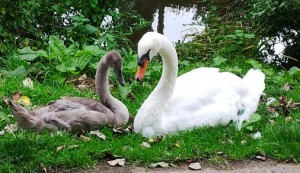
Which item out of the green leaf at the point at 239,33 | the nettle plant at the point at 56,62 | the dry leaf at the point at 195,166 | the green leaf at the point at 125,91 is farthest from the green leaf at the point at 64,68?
the green leaf at the point at 239,33

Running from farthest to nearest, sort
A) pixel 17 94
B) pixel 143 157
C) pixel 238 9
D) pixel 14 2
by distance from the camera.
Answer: pixel 238 9, pixel 14 2, pixel 17 94, pixel 143 157

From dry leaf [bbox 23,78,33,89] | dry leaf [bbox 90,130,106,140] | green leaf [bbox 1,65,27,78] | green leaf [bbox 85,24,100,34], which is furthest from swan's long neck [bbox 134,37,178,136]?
green leaf [bbox 85,24,100,34]

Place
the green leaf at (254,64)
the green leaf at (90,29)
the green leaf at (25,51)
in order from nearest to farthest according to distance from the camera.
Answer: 1. the green leaf at (25,51)
2. the green leaf at (254,64)
3. the green leaf at (90,29)

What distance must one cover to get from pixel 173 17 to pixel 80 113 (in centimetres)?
852

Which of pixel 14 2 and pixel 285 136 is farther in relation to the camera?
pixel 14 2

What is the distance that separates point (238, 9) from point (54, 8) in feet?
15.2

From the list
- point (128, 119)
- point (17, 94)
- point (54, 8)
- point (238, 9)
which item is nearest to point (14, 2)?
point (54, 8)

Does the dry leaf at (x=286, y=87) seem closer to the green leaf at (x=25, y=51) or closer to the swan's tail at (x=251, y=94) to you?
the swan's tail at (x=251, y=94)

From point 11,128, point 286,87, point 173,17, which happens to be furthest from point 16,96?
point 173,17

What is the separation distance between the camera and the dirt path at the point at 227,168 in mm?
5566

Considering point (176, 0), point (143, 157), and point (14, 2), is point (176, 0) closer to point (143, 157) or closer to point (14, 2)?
point (14, 2)

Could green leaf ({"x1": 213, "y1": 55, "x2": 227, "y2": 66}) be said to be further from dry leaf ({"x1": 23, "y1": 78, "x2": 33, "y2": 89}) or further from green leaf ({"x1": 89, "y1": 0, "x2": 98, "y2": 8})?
dry leaf ({"x1": 23, "y1": 78, "x2": 33, "y2": 89})

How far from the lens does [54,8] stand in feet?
33.0

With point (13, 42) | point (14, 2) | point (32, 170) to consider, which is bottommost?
Result: point (32, 170)
